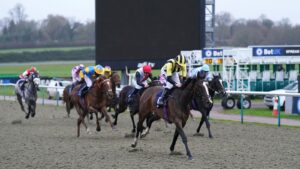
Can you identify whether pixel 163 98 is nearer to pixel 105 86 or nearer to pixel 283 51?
pixel 105 86

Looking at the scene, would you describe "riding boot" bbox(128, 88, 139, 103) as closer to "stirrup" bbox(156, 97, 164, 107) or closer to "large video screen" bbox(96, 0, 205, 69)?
"stirrup" bbox(156, 97, 164, 107)

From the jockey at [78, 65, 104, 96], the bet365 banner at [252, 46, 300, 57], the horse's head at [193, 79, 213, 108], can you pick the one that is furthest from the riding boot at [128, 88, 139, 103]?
the bet365 banner at [252, 46, 300, 57]

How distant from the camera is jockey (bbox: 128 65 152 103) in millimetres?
15953

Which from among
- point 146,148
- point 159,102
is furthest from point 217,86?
point 159,102

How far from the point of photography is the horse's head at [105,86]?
1541 cm

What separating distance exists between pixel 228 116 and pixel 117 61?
28.3ft

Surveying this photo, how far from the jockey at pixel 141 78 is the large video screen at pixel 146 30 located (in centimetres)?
1102

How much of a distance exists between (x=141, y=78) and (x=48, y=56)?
61.1 m

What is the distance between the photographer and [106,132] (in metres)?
17.0

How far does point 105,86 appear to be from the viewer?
15.8 metres

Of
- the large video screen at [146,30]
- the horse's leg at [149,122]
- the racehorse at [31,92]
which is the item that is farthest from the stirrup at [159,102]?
the large video screen at [146,30]

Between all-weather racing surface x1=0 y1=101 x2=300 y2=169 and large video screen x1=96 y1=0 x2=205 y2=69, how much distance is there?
28.3 ft

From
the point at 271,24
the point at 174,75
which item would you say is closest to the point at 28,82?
the point at 174,75

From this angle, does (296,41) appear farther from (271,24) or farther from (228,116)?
Result: (228,116)
